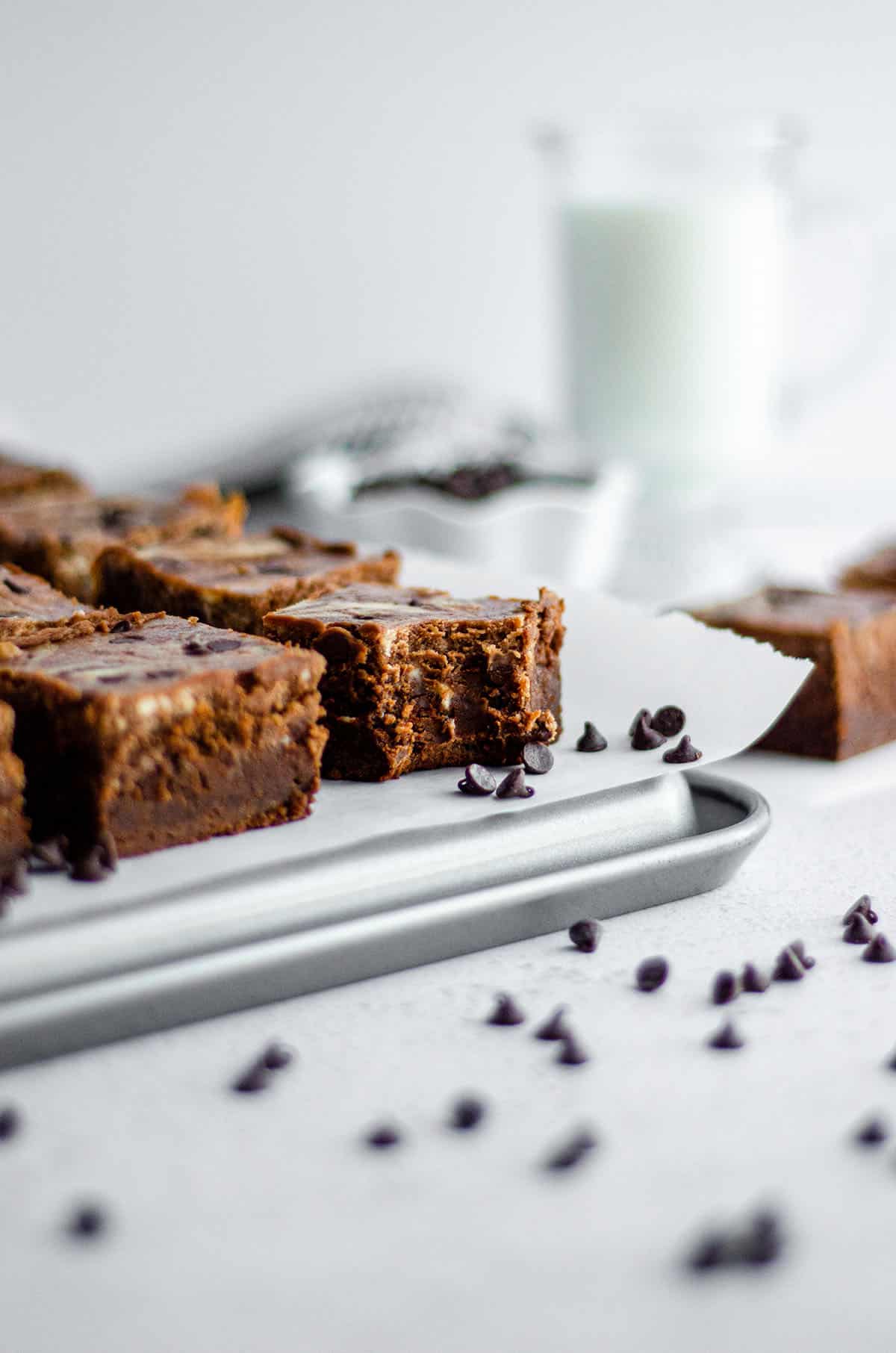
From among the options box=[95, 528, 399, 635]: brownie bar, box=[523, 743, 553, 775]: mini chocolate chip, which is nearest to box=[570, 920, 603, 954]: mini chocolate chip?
box=[523, 743, 553, 775]: mini chocolate chip

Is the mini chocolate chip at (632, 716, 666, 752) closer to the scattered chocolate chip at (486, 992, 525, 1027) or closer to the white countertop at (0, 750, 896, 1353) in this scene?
the white countertop at (0, 750, 896, 1353)

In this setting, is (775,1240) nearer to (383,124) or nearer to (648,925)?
(648,925)

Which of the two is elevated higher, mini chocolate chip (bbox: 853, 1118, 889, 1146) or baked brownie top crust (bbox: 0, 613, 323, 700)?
baked brownie top crust (bbox: 0, 613, 323, 700)

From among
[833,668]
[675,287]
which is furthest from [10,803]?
[675,287]

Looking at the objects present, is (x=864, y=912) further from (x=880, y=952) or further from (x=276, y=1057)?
(x=276, y=1057)

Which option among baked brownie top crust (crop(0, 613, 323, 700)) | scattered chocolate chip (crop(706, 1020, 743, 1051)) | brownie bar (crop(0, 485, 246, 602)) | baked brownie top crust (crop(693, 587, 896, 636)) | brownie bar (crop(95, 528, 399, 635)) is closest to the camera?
scattered chocolate chip (crop(706, 1020, 743, 1051))

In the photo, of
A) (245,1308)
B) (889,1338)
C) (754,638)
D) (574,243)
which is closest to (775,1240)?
(889,1338)

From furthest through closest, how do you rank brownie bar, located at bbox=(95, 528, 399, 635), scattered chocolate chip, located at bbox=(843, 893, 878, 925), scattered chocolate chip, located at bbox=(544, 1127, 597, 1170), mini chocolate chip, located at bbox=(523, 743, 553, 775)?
brownie bar, located at bbox=(95, 528, 399, 635) → mini chocolate chip, located at bbox=(523, 743, 553, 775) → scattered chocolate chip, located at bbox=(843, 893, 878, 925) → scattered chocolate chip, located at bbox=(544, 1127, 597, 1170)
